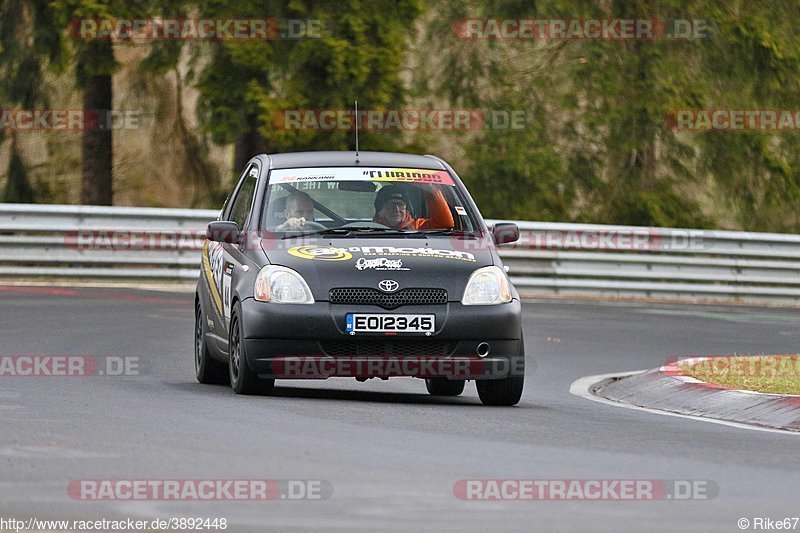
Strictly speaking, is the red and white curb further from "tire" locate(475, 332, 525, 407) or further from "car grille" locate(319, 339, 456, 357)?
Answer: "car grille" locate(319, 339, 456, 357)

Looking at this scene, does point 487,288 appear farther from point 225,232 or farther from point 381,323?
point 225,232

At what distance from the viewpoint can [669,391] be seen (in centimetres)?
1338

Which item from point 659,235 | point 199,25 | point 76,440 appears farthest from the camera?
point 199,25

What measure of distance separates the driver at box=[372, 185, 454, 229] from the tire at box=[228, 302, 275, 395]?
4.02 ft

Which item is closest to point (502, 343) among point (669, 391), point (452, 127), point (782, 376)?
point (669, 391)

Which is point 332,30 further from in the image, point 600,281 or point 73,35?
point 600,281

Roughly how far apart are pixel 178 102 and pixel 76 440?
25342mm

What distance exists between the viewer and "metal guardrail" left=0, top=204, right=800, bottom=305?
969 inches

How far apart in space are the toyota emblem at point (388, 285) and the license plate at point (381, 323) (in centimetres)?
17

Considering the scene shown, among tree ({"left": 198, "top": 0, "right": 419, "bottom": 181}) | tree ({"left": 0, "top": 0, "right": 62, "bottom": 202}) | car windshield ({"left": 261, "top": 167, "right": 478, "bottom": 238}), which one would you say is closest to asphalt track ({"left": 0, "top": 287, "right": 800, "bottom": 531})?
car windshield ({"left": 261, "top": 167, "right": 478, "bottom": 238})

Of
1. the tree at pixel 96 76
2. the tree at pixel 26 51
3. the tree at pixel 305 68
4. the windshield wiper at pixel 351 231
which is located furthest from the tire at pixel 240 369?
the tree at pixel 26 51

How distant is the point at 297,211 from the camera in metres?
12.5

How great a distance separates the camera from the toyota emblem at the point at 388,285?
11.6m

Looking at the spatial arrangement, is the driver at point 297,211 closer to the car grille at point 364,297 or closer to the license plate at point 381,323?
the car grille at point 364,297
